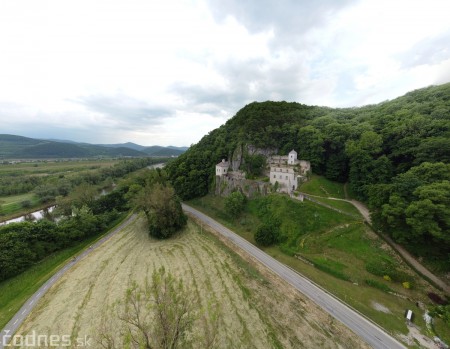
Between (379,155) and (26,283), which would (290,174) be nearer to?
(379,155)

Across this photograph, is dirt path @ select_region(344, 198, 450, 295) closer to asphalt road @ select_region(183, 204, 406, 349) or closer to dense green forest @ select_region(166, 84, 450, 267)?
dense green forest @ select_region(166, 84, 450, 267)

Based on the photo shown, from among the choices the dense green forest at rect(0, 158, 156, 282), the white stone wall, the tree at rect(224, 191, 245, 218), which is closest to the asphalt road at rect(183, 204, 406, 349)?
the tree at rect(224, 191, 245, 218)

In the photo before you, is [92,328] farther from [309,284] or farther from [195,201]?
[195,201]

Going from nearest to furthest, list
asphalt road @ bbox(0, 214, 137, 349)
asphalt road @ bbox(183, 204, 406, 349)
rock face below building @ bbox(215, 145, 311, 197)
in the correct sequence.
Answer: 1. asphalt road @ bbox(183, 204, 406, 349)
2. asphalt road @ bbox(0, 214, 137, 349)
3. rock face below building @ bbox(215, 145, 311, 197)

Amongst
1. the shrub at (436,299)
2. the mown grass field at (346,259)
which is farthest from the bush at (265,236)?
the shrub at (436,299)

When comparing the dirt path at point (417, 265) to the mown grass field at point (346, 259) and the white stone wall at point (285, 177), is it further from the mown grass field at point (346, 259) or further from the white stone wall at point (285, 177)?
the white stone wall at point (285, 177)

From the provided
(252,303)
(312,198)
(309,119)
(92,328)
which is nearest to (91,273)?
(92,328)
